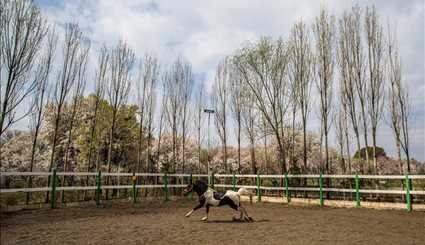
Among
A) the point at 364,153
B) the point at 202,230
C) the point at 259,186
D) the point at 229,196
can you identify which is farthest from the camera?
the point at 364,153

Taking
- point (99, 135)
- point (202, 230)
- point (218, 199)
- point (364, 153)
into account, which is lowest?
point (202, 230)

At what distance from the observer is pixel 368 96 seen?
15289 mm

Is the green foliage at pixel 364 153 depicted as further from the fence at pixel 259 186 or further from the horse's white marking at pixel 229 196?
the horse's white marking at pixel 229 196

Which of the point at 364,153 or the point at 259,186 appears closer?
the point at 259,186

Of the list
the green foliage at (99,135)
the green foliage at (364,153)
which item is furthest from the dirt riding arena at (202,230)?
the green foliage at (99,135)

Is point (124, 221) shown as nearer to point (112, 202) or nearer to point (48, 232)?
point (48, 232)

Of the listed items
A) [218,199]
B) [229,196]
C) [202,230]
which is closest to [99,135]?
[218,199]

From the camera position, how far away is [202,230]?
7527 mm

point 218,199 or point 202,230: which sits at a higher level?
point 218,199

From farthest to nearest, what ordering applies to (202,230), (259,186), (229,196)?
1. (259,186)
2. (229,196)
3. (202,230)

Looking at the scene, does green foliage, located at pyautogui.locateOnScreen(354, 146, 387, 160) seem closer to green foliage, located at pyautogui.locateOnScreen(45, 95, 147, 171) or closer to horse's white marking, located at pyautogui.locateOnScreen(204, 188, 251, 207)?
horse's white marking, located at pyautogui.locateOnScreen(204, 188, 251, 207)

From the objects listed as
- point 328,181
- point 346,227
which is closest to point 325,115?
point 328,181

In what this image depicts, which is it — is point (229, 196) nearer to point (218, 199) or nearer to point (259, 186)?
point (218, 199)

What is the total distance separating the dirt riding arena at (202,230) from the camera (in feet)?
20.5
